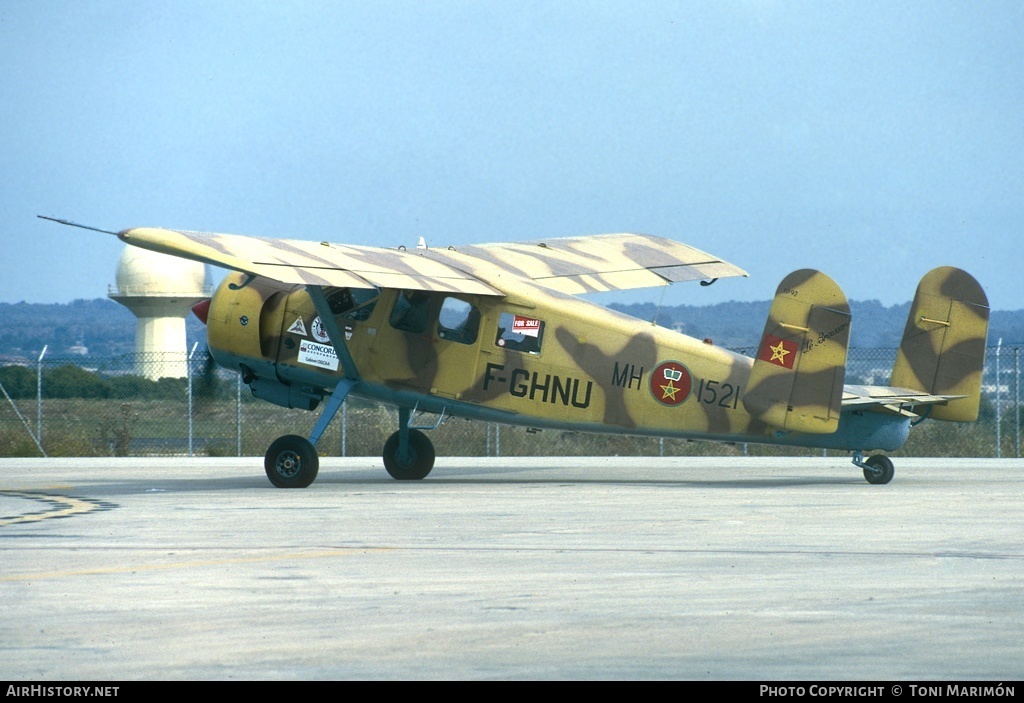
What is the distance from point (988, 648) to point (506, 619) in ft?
7.52

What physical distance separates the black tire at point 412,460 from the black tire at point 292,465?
203 cm

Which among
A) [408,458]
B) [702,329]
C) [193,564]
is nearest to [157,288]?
[408,458]

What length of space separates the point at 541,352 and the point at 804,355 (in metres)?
3.25

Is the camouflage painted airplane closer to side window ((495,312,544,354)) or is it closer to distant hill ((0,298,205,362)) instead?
side window ((495,312,544,354))

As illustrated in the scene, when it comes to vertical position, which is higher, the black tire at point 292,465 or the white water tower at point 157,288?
the white water tower at point 157,288

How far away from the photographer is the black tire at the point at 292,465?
16359 millimetres

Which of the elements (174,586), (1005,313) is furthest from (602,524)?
(1005,313)

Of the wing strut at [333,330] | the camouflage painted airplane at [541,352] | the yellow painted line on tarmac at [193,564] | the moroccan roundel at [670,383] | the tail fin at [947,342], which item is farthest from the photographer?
the wing strut at [333,330]

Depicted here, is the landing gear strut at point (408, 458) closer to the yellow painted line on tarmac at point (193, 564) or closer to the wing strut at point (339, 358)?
the wing strut at point (339, 358)

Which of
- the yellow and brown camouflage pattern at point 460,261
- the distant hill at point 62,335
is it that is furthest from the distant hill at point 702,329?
the yellow and brown camouflage pattern at point 460,261

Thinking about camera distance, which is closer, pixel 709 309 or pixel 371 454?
pixel 371 454

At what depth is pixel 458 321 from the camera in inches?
→ 675
